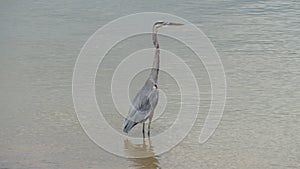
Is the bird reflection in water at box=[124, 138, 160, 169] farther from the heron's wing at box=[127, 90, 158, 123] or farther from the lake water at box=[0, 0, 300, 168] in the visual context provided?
the heron's wing at box=[127, 90, 158, 123]

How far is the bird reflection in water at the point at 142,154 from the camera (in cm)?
572

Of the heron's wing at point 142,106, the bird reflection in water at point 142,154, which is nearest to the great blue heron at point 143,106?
the heron's wing at point 142,106

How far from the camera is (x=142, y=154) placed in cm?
598

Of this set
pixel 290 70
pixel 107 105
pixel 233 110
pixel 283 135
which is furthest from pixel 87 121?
pixel 290 70

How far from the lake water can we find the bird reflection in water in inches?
0.6

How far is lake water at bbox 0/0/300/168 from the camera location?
5766 mm

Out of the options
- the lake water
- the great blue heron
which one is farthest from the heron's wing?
the lake water

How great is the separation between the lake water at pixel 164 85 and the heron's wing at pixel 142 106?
0.65ft

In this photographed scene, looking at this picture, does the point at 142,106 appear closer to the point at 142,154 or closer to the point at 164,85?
the point at 142,154

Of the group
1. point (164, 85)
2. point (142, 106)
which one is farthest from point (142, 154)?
point (164, 85)

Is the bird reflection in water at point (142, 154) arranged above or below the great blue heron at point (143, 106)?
below

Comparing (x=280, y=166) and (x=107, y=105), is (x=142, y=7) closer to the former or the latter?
(x=107, y=105)

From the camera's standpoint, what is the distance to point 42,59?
8.34 metres

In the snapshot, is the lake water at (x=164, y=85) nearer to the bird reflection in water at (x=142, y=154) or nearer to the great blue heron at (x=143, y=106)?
the bird reflection in water at (x=142, y=154)
